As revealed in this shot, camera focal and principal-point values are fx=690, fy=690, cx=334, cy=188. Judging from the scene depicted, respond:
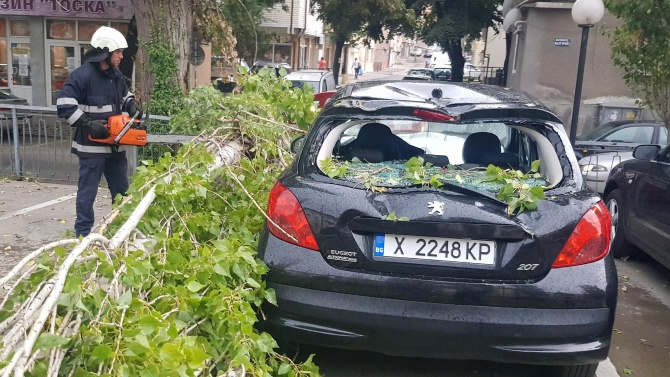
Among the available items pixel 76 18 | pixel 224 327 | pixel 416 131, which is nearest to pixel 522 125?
pixel 416 131

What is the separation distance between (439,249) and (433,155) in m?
1.14

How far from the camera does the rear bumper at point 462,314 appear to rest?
3293 mm

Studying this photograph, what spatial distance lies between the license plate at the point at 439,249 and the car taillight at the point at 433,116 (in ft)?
2.37

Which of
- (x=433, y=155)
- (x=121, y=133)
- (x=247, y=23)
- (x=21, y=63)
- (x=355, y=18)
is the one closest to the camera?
(x=433, y=155)

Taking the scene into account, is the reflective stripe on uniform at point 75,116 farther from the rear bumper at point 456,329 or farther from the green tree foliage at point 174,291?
the rear bumper at point 456,329

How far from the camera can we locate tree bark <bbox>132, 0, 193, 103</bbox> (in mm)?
9461

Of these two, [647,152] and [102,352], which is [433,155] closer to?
[102,352]

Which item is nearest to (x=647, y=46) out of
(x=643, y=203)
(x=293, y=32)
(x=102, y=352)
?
(x=643, y=203)

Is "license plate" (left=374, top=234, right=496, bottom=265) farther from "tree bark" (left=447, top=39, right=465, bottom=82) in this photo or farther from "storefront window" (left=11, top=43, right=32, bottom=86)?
"tree bark" (left=447, top=39, right=465, bottom=82)

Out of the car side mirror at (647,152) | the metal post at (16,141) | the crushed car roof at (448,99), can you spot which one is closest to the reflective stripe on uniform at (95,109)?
the crushed car roof at (448,99)

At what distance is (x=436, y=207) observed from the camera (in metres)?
3.37

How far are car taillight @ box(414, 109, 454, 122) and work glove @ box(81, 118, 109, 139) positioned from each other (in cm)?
313

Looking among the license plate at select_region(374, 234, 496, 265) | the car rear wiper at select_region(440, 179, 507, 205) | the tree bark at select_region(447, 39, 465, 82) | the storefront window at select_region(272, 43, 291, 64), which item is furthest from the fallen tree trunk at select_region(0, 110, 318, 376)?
the storefront window at select_region(272, 43, 291, 64)

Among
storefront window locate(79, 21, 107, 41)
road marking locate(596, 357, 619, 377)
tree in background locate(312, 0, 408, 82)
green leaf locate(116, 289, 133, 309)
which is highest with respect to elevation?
tree in background locate(312, 0, 408, 82)
